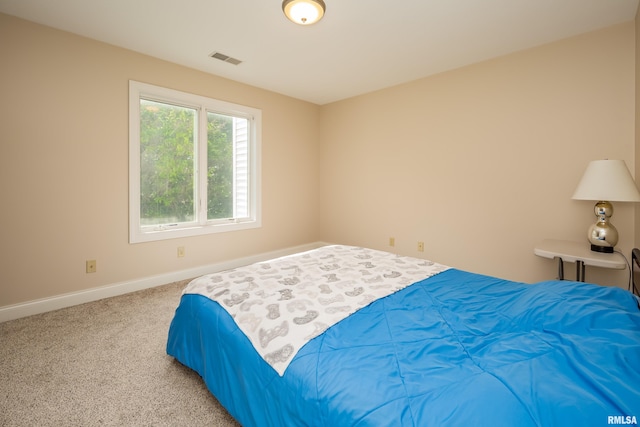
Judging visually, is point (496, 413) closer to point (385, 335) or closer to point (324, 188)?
point (385, 335)

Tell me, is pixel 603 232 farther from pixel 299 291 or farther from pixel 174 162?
pixel 174 162

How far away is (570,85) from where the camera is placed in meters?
2.69

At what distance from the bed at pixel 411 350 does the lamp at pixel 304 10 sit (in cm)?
189

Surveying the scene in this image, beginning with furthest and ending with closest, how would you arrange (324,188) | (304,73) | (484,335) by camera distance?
(324,188) → (304,73) → (484,335)

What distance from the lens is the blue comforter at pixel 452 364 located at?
0.78 m

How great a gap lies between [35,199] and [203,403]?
93.1 inches

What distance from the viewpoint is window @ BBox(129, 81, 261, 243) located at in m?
3.12

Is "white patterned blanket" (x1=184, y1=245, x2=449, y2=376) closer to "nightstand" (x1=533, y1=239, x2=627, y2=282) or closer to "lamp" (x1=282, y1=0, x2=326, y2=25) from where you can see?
"nightstand" (x1=533, y1=239, x2=627, y2=282)

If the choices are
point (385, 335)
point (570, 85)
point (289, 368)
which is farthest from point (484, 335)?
point (570, 85)

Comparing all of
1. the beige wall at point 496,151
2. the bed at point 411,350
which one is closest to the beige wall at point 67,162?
the bed at point 411,350

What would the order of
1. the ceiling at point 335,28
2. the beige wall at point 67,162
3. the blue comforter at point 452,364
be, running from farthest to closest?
the beige wall at point 67,162 → the ceiling at point 335,28 → the blue comforter at point 452,364

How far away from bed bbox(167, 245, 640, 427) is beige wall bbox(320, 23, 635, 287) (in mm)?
1616

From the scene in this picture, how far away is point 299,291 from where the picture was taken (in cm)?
162

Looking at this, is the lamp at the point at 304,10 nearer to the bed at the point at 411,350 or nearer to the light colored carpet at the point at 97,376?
the bed at the point at 411,350
